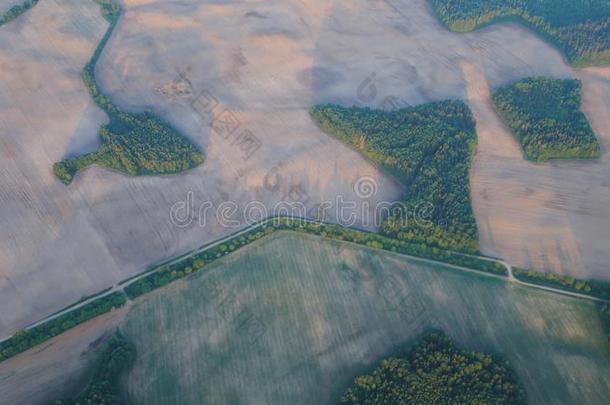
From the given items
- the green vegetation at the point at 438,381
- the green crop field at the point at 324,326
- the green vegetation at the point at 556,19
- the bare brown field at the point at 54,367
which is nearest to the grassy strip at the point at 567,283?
the green crop field at the point at 324,326

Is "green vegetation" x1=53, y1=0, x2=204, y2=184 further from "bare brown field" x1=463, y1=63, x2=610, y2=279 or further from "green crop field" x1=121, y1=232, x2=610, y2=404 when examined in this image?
"bare brown field" x1=463, y1=63, x2=610, y2=279

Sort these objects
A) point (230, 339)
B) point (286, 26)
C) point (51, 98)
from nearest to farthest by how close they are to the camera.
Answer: point (230, 339)
point (51, 98)
point (286, 26)

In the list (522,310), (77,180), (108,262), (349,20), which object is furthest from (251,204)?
(349,20)

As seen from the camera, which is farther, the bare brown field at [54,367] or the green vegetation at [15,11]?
the green vegetation at [15,11]

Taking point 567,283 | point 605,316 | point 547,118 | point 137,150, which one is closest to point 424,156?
point 547,118

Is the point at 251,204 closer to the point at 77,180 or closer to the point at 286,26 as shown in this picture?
the point at 77,180

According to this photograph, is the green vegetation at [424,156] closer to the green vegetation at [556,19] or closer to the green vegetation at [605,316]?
the green vegetation at [605,316]
